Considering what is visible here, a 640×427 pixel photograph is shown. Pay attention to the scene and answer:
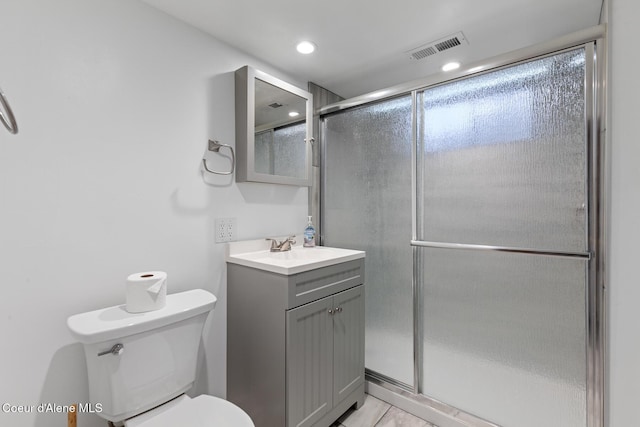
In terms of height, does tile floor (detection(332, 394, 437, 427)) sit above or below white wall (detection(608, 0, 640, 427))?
below

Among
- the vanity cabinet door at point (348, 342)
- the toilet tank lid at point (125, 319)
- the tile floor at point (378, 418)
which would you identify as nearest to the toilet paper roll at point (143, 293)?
the toilet tank lid at point (125, 319)

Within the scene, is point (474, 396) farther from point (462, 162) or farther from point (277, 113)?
point (277, 113)

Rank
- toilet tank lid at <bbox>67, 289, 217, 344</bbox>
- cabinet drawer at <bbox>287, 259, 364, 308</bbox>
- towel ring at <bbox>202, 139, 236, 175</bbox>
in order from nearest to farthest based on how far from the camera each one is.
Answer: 1. toilet tank lid at <bbox>67, 289, 217, 344</bbox>
2. cabinet drawer at <bbox>287, 259, 364, 308</bbox>
3. towel ring at <bbox>202, 139, 236, 175</bbox>

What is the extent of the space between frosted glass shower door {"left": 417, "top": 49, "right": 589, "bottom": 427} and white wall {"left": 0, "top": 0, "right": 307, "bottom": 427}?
1.27m

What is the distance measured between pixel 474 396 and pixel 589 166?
→ 1.30 meters

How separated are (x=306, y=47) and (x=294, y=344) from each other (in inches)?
65.3

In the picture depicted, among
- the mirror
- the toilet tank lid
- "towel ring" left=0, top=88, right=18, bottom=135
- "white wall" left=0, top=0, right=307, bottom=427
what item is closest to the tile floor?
"white wall" left=0, top=0, right=307, bottom=427

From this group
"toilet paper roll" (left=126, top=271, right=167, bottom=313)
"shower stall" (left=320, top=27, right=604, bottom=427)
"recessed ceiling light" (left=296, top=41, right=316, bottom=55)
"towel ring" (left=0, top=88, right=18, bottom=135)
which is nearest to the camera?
"towel ring" (left=0, top=88, right=18, bottom=135)

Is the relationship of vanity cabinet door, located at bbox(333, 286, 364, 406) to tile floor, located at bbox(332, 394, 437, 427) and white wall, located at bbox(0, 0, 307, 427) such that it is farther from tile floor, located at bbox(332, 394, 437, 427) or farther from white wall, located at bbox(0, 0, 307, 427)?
white wall, located at bbox(0, 0, 307, 427)

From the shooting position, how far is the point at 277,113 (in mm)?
1854

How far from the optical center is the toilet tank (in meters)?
1.01

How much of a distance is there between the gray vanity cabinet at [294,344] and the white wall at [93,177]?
0.52 feet

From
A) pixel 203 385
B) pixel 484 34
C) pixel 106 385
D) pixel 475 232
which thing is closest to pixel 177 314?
pixel 106 385

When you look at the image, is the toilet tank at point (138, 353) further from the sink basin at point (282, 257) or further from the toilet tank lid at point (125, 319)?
the sink basin at point (282, 257)
